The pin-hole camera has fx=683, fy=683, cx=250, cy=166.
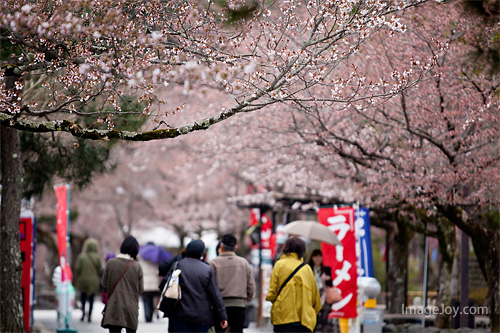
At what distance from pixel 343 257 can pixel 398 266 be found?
6766 millimetres

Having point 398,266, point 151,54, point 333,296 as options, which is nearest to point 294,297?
point 151,54

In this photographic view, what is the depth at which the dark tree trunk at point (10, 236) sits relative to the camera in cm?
1054

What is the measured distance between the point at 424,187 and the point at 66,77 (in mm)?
6131

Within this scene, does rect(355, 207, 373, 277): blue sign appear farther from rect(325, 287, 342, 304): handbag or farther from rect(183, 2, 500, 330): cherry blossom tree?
rect(325, 287, 342, 304): handbag

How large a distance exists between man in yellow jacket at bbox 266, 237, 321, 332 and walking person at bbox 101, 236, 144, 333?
1.85 metres

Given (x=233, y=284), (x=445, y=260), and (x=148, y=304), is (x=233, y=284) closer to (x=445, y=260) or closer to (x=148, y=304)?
(x=445, y=260)

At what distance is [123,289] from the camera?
340 inches

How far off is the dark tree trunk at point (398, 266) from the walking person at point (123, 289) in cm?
1017

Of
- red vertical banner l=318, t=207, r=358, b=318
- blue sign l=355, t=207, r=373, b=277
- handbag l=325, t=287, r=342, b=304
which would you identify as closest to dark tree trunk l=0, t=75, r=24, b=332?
handbag l=325, t=287, r=342, b=304

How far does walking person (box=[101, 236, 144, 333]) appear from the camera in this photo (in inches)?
334

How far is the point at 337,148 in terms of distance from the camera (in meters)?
11.8

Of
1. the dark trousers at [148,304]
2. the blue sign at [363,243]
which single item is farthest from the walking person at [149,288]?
the blue sign at [363,243]

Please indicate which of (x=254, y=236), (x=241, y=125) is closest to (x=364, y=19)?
(x=241, y=125)

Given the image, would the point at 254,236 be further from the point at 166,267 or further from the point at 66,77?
the point at 66,77
